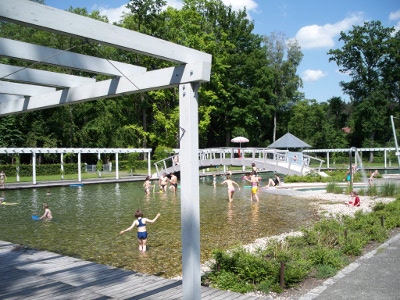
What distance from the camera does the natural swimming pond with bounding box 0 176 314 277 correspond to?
9453 millimetres

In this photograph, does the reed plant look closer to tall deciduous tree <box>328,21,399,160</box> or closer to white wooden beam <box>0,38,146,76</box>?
white wooden beam <box>0,38,146,76</box>

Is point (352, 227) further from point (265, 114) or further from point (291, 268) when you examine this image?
point (265, 114)

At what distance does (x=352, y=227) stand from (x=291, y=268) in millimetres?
4422

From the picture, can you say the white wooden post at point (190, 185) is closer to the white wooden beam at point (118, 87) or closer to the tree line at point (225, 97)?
the white wooden beam at point (118, 87)

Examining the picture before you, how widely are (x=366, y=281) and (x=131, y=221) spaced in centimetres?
934

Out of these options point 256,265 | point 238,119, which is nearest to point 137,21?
point 238,119

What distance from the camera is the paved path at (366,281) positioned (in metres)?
5.75

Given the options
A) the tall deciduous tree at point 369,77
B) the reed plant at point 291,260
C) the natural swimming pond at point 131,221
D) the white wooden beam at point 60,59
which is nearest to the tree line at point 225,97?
the tall deciduous tree at point 369,77

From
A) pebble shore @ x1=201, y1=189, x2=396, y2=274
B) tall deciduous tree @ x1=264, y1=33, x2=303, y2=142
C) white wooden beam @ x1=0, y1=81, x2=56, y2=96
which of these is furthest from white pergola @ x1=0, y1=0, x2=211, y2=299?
tall deciduous tree @ x1=264, y1=33, x2=303, y2=142

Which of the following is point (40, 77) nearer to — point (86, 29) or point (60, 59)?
point (60, 59)

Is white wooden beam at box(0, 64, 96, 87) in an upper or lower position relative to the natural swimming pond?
upper

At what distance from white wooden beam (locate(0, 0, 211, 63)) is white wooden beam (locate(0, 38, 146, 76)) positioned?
63cm

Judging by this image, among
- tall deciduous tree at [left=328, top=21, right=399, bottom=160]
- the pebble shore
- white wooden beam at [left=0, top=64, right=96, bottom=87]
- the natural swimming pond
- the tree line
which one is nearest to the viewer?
white wooden beam at [left=0, top=64, right=96, bottom=87]

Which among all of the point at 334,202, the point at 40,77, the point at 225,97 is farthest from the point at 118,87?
the point at 225,97
